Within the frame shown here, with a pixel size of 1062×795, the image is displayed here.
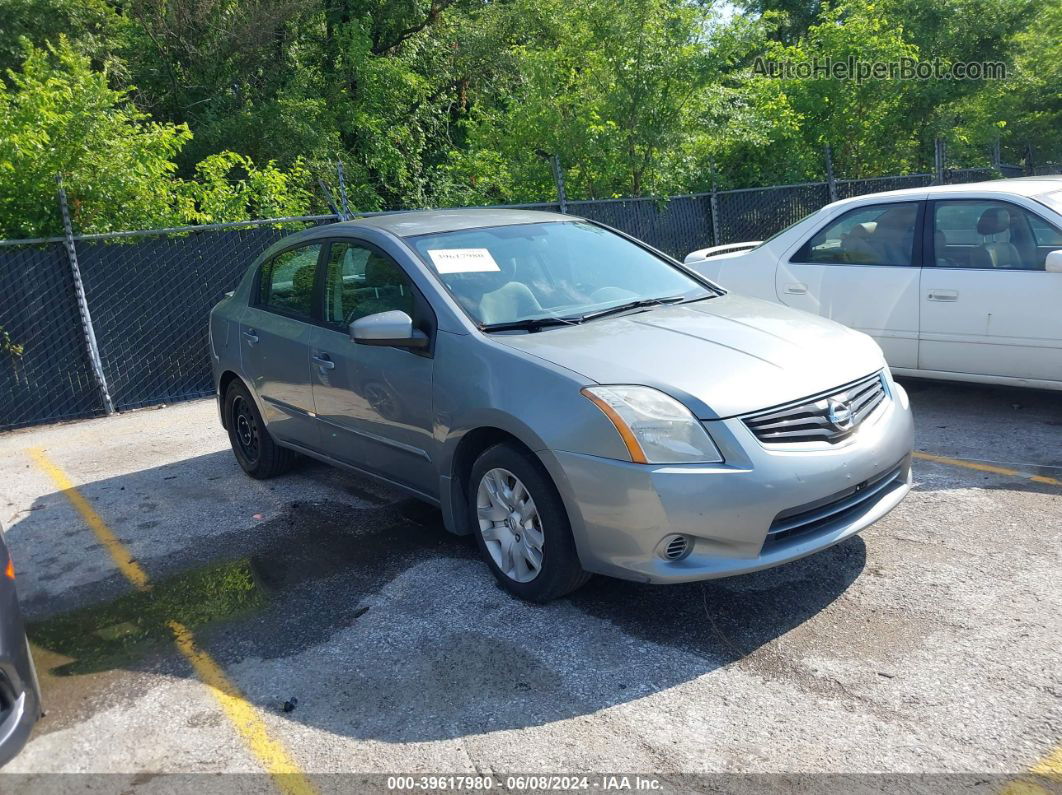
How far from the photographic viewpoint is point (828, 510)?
370 cm

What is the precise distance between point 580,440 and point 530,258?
1507mm

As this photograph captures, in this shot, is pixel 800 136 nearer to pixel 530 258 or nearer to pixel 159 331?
pixel 159 331

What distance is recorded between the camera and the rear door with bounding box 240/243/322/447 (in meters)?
5.36

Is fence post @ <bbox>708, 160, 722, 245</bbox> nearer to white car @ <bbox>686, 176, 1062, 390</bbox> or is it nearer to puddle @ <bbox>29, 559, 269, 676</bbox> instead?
white car @ <bbox>686, 176, 1062, 390</bbox>

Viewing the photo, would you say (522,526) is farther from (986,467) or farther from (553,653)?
(986,467)

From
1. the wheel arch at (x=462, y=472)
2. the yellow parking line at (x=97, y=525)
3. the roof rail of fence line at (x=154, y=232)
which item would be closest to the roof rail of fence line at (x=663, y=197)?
the roof rail of fence line at (x=154, y=232)

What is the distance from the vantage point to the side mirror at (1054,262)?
5641 mm

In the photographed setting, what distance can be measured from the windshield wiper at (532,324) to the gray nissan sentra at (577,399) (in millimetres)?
14

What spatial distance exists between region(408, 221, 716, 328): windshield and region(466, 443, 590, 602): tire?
29.3 inches

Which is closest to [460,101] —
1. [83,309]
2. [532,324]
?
[83,309]

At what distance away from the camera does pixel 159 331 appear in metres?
9.31

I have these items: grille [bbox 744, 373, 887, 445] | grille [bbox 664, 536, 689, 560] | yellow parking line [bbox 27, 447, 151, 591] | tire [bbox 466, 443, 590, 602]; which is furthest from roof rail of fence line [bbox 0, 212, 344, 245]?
grille [bbox 664, 536, 689, 560]

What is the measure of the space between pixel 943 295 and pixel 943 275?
140mm

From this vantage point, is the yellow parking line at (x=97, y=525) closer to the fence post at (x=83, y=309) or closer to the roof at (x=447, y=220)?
the fence post at (x=83, y=309)
